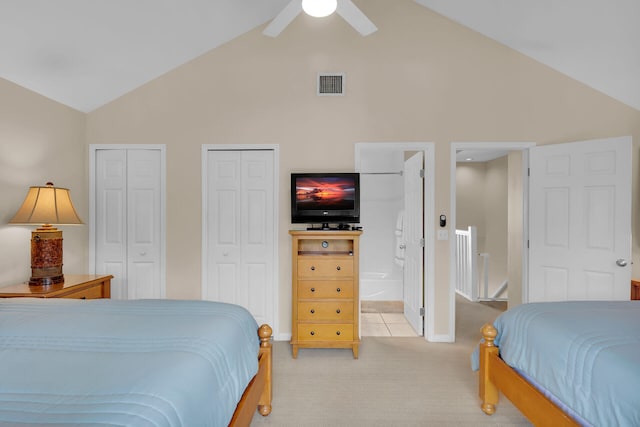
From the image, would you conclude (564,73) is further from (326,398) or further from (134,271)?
(134,271)

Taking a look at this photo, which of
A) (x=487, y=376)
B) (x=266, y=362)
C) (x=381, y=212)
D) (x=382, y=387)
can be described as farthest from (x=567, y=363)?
(x=381, y=212)

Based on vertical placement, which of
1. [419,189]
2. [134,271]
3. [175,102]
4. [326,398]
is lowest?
[326,398]

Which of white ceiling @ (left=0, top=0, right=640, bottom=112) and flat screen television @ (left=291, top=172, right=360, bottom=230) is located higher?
white ceiling @ (left=0, top=0, right=640, bottom=112)

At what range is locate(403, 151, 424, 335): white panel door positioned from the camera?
3445mm

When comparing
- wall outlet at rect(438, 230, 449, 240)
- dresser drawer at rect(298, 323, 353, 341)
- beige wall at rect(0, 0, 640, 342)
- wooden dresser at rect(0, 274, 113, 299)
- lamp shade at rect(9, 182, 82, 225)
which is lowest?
dresser drawer at rect(298, 323, 353, 341)

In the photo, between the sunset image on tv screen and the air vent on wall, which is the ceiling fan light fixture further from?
the sunset image on tv screen

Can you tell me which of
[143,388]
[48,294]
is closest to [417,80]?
[143,388]

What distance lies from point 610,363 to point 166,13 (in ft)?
11.9

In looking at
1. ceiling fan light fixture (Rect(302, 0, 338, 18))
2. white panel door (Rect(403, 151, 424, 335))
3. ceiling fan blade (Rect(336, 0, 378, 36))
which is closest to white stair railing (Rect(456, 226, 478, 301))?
white panel door (Rect(403, 151, 424, 335))

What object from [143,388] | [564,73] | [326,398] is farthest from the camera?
[564,73]

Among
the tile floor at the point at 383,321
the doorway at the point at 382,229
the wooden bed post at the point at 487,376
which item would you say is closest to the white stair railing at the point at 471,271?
the doorway at the point at 382,229

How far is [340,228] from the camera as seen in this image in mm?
3127

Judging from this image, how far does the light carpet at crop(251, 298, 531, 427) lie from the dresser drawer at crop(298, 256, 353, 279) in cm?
74

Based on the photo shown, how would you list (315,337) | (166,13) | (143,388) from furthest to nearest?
(315,337)
(166,13)
(143,388)
